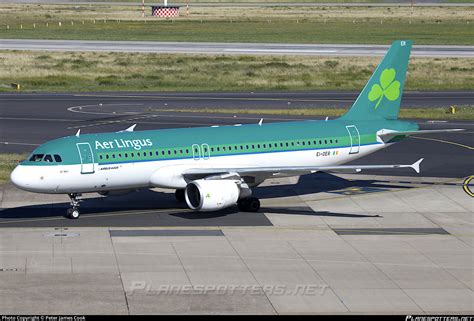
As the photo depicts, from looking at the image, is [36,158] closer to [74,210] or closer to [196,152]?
[74,210]

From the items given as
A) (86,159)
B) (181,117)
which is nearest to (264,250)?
(86,159)

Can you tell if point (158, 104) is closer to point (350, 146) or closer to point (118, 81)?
point (118, 81)

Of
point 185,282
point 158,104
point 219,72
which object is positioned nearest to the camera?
point 185,282

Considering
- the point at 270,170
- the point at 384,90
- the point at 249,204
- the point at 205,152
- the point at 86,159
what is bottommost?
the point at 249,204

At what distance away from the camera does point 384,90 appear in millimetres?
54062

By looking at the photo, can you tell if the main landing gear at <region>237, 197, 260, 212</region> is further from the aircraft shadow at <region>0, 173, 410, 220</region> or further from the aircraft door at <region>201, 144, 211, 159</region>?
the aircraft door at <region>201, 144, 211, 159</region>

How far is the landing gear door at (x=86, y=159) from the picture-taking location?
45.0 metres

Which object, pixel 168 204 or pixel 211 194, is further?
pixel 168 204

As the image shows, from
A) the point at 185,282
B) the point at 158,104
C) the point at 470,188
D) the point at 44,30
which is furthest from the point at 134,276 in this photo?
the point at 44,30

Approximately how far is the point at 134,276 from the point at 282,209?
1466cm

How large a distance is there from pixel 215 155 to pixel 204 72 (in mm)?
67005

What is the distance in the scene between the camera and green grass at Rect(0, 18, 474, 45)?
6255 inches

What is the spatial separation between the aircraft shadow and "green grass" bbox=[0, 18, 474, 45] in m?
99.1

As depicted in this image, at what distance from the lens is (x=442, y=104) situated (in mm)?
91188
